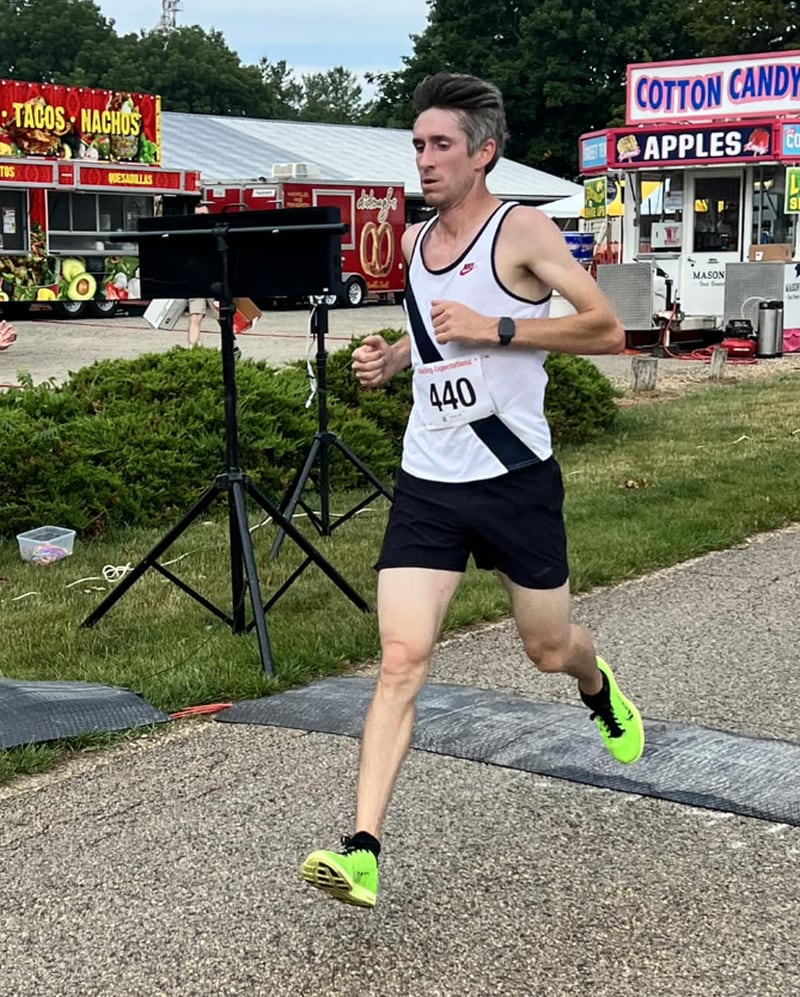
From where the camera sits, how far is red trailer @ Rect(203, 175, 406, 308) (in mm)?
33312

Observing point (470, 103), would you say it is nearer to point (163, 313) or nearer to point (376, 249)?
point (163, 313)

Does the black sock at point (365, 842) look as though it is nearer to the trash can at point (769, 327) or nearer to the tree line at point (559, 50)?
the trash can at point (769, 327)

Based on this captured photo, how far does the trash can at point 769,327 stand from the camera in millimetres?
20344

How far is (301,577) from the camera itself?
741 centimetres

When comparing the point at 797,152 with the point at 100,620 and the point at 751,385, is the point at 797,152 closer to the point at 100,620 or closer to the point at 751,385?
the point at 751,385

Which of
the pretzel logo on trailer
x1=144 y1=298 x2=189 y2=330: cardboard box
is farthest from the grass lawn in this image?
the pretzel logo on trailer

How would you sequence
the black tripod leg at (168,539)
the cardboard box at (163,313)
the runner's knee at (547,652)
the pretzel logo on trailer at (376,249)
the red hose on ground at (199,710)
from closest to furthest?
the runner's knee at (547,652), the red hose on ground at (199,710), the black tripod leg at (168,539), the cardboard box at (163,313), the pretzel logo on trailer at (376,249)

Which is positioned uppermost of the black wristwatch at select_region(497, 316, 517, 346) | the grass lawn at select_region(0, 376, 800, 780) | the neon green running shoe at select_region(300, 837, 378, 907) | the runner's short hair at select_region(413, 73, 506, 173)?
the runner's short hair at select_region(413, 73, 506, 173)

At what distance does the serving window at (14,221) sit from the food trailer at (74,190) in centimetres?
2

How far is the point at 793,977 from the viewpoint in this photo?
10.8 feet

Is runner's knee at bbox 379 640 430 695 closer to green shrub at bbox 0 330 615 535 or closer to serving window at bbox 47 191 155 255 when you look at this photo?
green shrub at bbox 0 330 615 535

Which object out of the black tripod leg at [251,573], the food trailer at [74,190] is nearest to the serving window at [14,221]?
the food trailer at [74,190]

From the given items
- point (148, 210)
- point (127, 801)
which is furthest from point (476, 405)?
point (148, 210)

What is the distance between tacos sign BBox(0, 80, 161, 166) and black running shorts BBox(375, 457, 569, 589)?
2591 cm
